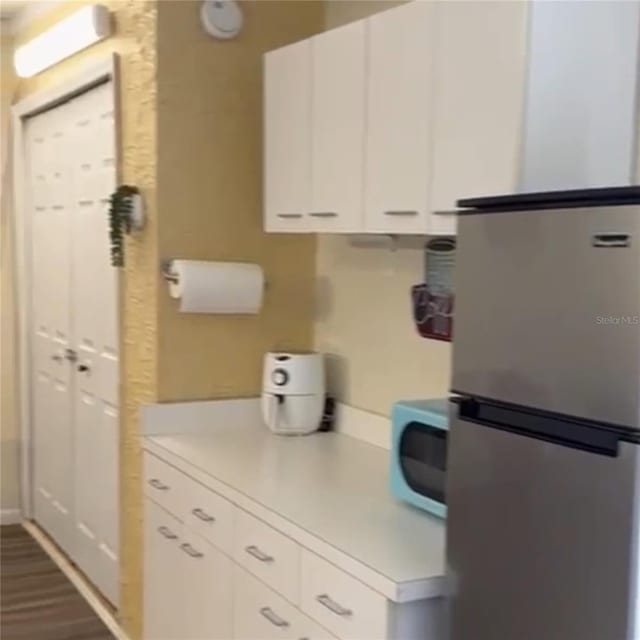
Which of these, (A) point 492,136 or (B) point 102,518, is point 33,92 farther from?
(A) point 492,136

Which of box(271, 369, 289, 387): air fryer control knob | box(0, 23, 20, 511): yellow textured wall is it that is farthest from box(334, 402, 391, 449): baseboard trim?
box(0, 23, 20, 511): yellow textured wall

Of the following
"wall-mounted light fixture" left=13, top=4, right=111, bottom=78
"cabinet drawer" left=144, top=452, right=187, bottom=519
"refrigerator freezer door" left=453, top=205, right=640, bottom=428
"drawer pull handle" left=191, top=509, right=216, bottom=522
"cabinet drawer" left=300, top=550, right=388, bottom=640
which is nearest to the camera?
"refrigerator freezer door" left=453, top=205, right=640, bottom=428

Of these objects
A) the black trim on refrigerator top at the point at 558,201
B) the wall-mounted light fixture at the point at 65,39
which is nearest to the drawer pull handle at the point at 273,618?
the black trim on refrigerator top at the point at 558,201

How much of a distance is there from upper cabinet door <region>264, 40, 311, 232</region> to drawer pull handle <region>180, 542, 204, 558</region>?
3.36ft

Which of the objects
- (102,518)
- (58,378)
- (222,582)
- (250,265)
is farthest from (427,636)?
(58,378)

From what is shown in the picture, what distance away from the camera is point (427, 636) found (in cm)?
196

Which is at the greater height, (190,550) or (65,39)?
(65,39)

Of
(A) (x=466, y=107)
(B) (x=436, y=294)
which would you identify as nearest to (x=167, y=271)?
(B) (x=436, y=294)

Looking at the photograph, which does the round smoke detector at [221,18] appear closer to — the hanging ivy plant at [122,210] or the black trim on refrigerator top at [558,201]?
the hanging ivy plant at [122,210]

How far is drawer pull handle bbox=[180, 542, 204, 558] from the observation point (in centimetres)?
284

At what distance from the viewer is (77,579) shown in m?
4.32

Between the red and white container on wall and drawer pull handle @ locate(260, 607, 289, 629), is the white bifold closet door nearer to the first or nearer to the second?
the red and white container on wall

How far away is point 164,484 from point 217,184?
1.03 m

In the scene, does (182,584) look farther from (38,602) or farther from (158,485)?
(38,602)
